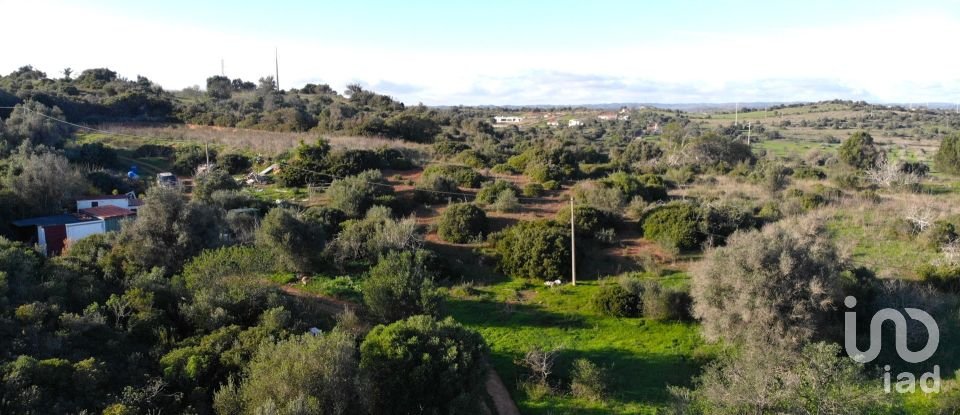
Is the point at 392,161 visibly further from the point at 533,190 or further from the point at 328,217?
the point at 328,217

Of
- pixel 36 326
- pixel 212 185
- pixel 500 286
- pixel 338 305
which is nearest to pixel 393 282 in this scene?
pixel 338 305

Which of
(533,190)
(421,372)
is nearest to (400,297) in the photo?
(421,372)

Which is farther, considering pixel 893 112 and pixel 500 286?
pixel 893 112

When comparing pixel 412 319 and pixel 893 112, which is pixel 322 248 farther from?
pixel 893 112

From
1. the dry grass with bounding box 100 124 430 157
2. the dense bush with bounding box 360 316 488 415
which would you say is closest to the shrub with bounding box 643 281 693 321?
the dense bush with bounding box 360 316 488 415

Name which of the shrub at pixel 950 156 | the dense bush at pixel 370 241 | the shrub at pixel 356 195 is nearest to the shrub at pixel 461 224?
the dense bush at pixel 370 241
